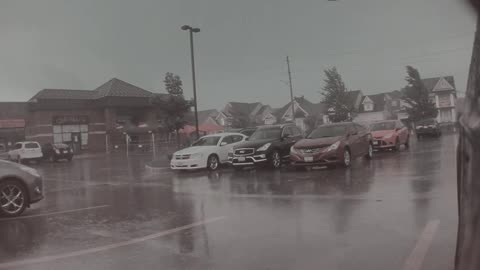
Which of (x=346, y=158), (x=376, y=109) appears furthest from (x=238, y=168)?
(x=376, y=109)

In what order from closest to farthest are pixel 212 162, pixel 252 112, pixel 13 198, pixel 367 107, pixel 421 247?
pixel 421 247 < pixel 13 198 < pixel 212 162 < pixel 367 107 < pixel 252 112

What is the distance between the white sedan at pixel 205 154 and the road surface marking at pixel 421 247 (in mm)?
11144

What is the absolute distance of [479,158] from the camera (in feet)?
6.09

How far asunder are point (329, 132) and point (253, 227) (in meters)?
9.08

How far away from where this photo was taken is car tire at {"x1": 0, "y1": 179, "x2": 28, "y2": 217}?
26.7ft

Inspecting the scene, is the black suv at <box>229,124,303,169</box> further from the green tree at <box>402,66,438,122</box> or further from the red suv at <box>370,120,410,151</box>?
the green tree at <box>402,66,438,122</box>

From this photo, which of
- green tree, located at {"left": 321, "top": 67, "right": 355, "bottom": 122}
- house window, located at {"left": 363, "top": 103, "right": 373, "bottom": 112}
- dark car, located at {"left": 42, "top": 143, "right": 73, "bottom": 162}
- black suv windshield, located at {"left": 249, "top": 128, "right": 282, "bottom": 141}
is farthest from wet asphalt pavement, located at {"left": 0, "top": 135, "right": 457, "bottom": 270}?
house window, located at {"left": 363, "top": 103, "right": 373, "bottom": 112}

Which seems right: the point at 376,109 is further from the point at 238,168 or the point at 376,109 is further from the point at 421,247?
the point at 421,247

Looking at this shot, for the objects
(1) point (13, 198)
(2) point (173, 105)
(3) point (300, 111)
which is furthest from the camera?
(3) point (300, 111)

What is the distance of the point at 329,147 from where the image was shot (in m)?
13.4

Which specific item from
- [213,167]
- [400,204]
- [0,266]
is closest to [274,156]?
[213,167]

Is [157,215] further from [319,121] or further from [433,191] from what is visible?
[319,121]

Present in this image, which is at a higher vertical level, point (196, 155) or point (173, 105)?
point (173, 105)

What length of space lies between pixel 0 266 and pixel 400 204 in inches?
235
